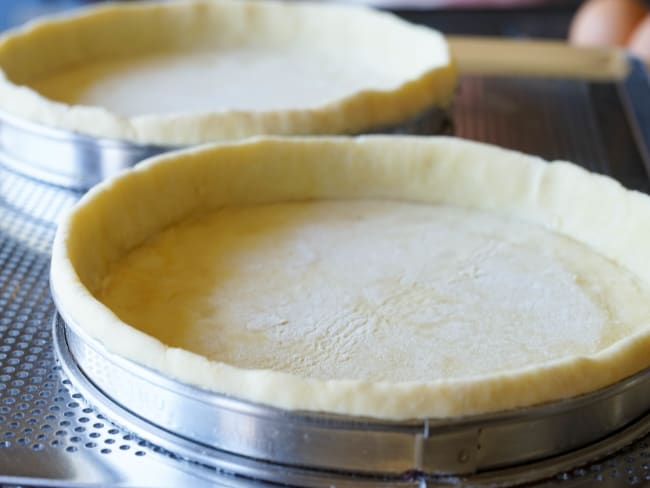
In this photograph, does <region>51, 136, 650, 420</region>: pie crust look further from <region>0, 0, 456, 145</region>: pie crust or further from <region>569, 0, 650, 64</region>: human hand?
<region>569, 0, 650, 64</region>: human hand

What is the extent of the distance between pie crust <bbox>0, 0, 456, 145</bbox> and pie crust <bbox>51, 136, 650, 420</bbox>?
120 millimetres

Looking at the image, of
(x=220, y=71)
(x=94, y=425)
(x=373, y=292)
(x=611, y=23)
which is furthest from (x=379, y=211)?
(x=611, y=23)

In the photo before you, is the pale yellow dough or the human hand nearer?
the pale yellow dough

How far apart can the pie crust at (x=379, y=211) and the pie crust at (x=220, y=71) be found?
120 mm

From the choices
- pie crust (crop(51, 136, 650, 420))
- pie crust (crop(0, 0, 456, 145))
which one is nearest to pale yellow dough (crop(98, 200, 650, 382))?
pie crust (crop(51, 136, 650, 420))

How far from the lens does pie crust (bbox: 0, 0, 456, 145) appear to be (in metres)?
1.48

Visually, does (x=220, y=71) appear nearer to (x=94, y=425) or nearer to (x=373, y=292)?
(x=373, y=292)

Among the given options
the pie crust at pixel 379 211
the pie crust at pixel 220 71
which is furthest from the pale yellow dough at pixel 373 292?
the pie crust at pixel 220 71

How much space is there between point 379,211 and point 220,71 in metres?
0.66

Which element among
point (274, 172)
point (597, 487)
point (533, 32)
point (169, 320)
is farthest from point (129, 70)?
point (533, 32)

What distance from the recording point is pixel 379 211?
1.38m

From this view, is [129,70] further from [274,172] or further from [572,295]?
[572,295]

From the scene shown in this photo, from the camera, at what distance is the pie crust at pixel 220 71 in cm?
148

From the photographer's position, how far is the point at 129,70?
1892 mm
